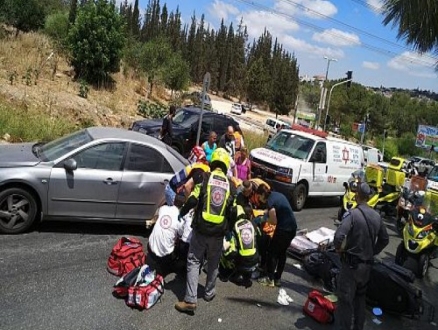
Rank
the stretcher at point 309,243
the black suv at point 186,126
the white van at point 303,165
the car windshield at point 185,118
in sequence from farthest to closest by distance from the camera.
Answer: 1. the car windshield at point 185,118
2. the black suv at point 186,126
3. the white van at point 303,165
4. the stretcher at point 309,243

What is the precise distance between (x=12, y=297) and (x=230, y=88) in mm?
91734

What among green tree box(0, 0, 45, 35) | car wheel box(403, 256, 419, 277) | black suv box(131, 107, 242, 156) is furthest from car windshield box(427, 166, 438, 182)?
green tree box(0, 0, 45, 35)

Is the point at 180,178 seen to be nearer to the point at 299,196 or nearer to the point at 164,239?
the point at 164,239

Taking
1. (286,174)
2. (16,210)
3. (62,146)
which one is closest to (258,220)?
(62,146)

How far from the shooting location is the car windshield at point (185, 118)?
48.2 feet

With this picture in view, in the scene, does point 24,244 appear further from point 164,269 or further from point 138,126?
point 138,126

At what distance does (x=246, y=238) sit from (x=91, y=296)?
2.23 meters

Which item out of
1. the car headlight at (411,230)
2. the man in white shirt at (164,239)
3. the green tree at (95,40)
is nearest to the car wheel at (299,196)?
the car headlight at (411,230)

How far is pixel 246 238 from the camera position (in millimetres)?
6297

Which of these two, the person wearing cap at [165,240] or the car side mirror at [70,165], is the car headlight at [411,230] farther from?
the car side mirror at [70,165]

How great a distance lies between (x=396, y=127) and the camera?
83000mm

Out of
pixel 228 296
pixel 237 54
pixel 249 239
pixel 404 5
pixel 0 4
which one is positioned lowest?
pixel 228 296

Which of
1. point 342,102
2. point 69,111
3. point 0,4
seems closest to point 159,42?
point 0,4

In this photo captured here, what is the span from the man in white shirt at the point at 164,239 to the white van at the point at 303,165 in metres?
6.23
